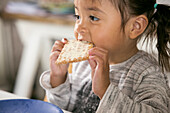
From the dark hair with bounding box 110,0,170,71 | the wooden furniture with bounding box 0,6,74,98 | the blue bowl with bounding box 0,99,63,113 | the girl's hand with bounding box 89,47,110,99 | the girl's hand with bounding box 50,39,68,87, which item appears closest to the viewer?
the blue bowl with bounding box 0,99,63,113

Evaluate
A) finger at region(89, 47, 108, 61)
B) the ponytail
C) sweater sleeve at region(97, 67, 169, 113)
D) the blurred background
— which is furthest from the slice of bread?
the blurred background

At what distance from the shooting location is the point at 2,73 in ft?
10.5

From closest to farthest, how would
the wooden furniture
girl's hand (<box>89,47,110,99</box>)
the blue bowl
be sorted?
the blue bowl, girl's hand (<box>89,47,110,99</box>), the wooden furniture

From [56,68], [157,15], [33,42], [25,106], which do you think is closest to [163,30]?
[157,15]

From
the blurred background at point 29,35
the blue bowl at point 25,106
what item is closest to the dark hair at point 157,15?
the blue bowl at point 25,106

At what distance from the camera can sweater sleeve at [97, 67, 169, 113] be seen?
91 centimetres

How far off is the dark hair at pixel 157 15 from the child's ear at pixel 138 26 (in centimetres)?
2

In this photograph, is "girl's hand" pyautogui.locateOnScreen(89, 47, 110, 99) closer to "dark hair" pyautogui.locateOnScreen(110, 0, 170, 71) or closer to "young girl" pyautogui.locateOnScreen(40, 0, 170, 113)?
"young girl" pyautogui.locateOnScreen(40, 0, 170, 113)

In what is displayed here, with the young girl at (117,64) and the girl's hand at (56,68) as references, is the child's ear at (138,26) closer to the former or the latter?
the young girl at (117,64)

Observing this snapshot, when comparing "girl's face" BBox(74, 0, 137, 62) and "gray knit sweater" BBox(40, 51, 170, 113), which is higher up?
"girl's face" BBox(74, 0, 137, 62)

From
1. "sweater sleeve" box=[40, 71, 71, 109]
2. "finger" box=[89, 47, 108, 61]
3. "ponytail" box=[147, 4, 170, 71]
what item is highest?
"ponytail" box=[147, 4, 170, 71]

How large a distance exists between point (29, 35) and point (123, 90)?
7.17 ft

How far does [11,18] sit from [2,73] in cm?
75

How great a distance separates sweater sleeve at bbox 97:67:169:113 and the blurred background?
5.41ft
